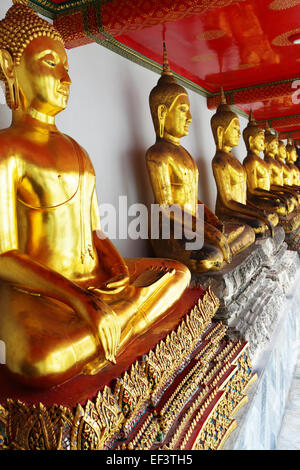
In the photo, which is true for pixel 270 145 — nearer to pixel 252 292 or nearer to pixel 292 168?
pixel 292 168

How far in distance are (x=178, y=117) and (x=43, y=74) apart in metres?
1.33

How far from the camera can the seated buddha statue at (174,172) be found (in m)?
2.54

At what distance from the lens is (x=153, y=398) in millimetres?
1433

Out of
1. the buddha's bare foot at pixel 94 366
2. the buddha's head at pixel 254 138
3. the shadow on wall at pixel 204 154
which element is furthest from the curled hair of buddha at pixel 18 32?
the buddha's head at pixel 254 138

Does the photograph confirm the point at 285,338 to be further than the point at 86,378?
Yes

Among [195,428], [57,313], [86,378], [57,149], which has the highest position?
[57,149]

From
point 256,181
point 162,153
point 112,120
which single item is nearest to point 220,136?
point 256,181

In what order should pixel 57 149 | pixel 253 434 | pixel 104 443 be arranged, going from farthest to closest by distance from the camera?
pixel 253 434 → pixel 57 149 → pixel 104 443

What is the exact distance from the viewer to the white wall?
239 cm

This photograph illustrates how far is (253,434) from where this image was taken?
1832 mm

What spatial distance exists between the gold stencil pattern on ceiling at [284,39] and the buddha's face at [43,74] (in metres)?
2.02
